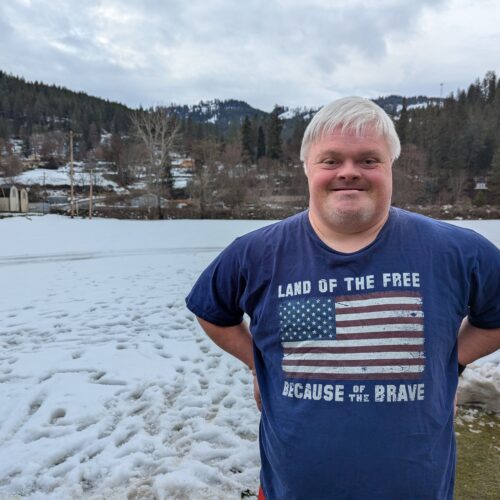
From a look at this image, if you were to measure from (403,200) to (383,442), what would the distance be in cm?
4608

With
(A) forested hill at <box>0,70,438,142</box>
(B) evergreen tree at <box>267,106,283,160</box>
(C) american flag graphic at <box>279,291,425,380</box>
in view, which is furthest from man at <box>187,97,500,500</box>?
(A) forested hill at <box>0,70,438,142</box>

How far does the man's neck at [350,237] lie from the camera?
4.50ft

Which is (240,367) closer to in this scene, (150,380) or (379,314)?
(150,380)

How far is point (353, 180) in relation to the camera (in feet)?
4.36

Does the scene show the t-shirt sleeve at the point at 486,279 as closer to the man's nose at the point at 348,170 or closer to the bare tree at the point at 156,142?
the man's nose at the point at 348,170

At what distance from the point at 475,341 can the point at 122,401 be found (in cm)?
336

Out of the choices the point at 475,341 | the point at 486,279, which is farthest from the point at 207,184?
the point at 486,279

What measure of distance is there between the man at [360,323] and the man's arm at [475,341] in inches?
3.7

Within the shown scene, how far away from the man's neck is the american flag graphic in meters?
0.17

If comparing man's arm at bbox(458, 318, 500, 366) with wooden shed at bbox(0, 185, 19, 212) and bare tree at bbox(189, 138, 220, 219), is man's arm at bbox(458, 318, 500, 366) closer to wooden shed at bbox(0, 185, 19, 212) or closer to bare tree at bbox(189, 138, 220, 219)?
bare tree at bbox(189, 138, 220, 219)

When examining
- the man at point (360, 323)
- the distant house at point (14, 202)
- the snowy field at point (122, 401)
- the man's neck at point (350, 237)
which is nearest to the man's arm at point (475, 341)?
the man at point (360, 323)

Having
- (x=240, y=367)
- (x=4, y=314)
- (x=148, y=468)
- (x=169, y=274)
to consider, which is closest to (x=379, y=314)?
(x=148, y=468)

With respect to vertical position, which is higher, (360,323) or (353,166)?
(353,166)

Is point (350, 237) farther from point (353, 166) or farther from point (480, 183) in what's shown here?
point (480, 183)
